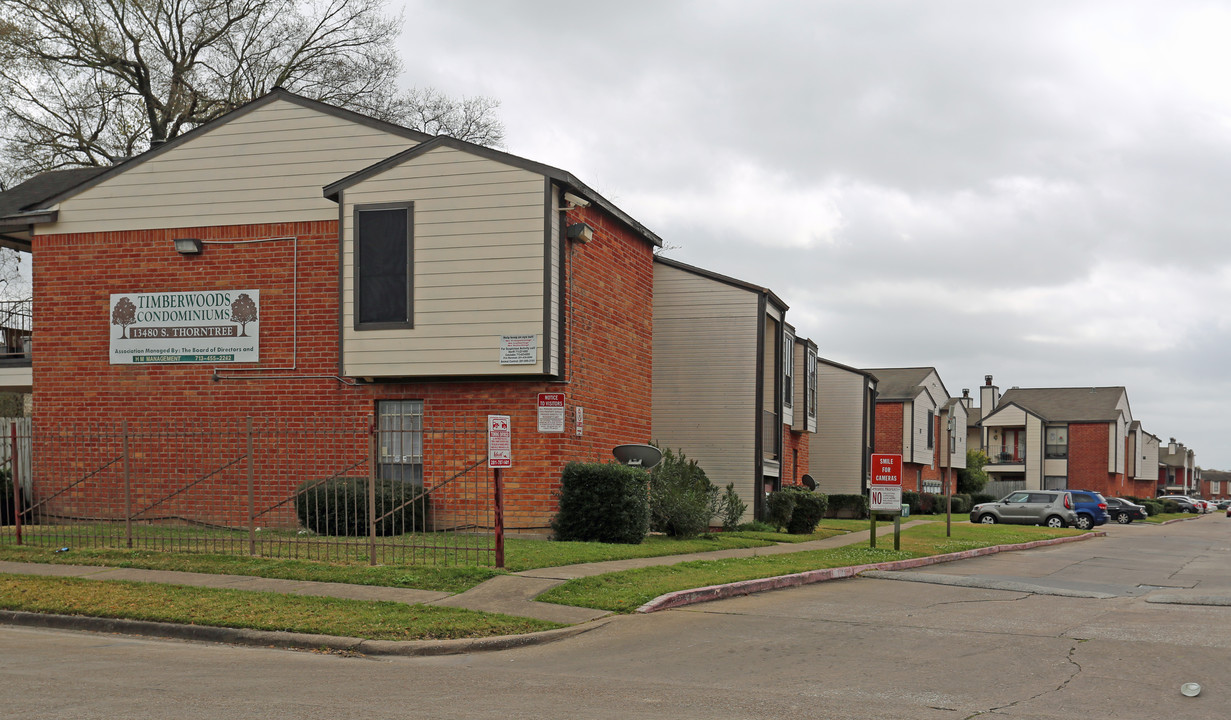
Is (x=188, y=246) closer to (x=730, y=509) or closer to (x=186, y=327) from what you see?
(x=186, y=327)

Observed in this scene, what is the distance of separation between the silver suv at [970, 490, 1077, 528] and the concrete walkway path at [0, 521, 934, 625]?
28939 mm

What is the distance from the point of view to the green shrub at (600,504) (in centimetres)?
1788

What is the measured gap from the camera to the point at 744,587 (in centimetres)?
1423

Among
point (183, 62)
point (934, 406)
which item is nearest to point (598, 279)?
point (183, 62)

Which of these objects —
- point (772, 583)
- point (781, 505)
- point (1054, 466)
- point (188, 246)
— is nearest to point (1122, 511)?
point (1054, 466)

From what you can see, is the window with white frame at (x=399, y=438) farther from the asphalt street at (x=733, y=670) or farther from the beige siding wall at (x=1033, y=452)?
the beige siding wall at (x=1033, y=452)

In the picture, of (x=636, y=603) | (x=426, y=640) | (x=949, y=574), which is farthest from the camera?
(x=949, y=574)

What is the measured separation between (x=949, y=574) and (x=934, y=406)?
133 ft

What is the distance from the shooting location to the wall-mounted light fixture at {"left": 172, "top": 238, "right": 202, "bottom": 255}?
20.7 meters

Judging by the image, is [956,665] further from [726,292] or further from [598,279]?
[726,292]

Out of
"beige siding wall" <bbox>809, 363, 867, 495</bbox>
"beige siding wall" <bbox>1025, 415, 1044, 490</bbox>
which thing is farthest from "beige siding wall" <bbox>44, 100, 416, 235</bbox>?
"beige siding wall" <bbox>1025, 415, 1044, 490</bbox>

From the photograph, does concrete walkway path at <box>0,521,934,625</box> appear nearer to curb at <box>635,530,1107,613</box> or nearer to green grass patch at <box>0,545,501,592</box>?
green grass patch at <box>0,545,501,592</box>

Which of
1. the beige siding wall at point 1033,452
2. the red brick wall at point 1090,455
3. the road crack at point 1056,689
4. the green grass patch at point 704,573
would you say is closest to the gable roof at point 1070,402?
the red brick wall at point 1090,455

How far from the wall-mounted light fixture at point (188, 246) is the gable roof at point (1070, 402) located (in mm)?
67545
